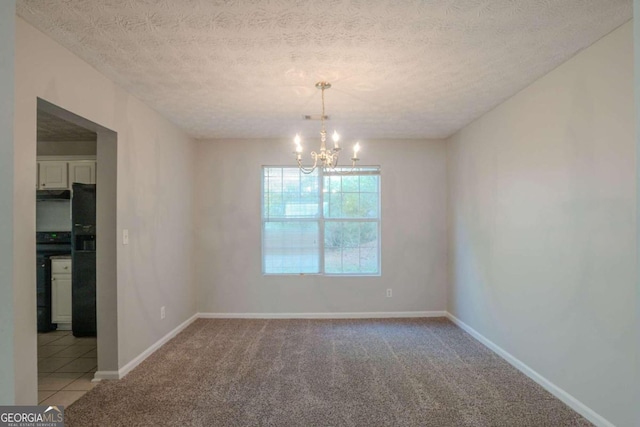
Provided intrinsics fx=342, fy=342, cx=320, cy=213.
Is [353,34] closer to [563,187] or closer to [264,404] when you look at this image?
[563,187]

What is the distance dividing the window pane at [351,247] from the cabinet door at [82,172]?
314 centimetres

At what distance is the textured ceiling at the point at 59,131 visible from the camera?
143 inches

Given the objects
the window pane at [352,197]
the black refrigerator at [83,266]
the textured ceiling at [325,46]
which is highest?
the textured ceiling at [325,46]

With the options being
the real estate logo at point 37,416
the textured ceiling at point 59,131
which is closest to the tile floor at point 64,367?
the real estate logo at point 37,416

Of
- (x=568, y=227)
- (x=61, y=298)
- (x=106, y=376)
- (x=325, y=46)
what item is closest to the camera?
(x=325, y=46)

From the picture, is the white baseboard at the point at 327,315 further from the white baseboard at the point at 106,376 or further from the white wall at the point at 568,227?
the white baseboard at the point at 106,376

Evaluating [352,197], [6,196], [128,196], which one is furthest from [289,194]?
[6,196]

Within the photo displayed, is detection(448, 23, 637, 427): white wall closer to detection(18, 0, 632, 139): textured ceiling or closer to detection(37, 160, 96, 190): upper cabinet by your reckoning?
detection(18, 0, 632, 139): textured ceiling

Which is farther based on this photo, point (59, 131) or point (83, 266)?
point (59, 131)

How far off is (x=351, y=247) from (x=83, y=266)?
3313 millimetres

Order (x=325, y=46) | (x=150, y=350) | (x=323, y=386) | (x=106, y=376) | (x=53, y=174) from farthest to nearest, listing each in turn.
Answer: (x=53, y=174), (x=150, y=350), (x=106, y=376), (x=323, y=386), (x=325, y=46)

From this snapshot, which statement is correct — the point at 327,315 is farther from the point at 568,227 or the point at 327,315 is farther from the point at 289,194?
the point at 568,227

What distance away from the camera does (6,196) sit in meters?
0.89

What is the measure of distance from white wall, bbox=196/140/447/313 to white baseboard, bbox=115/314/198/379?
0.48 m
